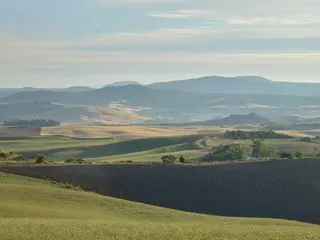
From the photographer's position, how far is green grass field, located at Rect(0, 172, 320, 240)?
3534cm

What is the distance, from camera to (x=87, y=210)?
49.5 m

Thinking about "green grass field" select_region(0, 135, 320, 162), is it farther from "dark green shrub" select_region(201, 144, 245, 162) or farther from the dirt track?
the dirt track

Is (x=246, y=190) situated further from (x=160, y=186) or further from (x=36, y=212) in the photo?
(x=36, y=212)

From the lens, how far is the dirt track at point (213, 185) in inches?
2527

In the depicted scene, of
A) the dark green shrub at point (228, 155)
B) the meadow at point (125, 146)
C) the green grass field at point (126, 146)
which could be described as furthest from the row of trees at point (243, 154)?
the green grass field at point (126, 146)

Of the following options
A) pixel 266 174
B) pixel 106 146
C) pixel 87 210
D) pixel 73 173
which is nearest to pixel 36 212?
pixel 87 210

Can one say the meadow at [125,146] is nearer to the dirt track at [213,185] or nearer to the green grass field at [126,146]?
the green grass field at [126,146]

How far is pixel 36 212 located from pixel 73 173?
77.0 feet

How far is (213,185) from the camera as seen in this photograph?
6838 cm

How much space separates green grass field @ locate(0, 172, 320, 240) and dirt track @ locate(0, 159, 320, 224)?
5.83 metres

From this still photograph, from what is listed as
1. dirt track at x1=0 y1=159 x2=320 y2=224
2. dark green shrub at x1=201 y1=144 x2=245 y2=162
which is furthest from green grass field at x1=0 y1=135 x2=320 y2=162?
Result: dirt track at x1=0 y1=159 x2=320 y2=224

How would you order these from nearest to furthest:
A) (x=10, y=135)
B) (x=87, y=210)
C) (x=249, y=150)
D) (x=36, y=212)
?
(x=36, y=212) → (x=87, y=210) → (x=249, y=150) → (x=10, y=135)

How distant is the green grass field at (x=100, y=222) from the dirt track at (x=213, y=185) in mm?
5831

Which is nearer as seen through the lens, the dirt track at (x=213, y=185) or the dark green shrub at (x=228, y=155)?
the dirt track at (x=213, y=185)
